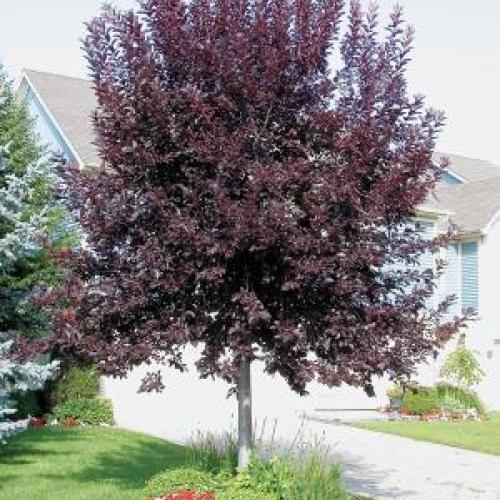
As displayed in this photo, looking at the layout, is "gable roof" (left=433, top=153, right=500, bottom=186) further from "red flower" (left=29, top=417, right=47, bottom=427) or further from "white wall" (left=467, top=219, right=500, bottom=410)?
"red flower" (left=29, top=417, right=47, bottom=427)

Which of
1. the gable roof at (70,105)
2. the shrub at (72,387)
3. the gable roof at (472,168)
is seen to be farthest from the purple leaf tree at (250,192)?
the gable roof at (472,168)

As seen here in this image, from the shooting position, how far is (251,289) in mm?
6973

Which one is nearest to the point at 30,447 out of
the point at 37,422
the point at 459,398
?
the point at 37,422

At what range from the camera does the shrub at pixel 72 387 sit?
49.5 ft

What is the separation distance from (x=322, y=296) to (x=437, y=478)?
483 cm

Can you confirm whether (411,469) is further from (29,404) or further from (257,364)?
(29,404)

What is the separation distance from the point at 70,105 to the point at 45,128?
0.97m

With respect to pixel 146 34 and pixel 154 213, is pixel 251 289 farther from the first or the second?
pixel 146 34

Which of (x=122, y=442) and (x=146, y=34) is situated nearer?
(x=146, y=34)

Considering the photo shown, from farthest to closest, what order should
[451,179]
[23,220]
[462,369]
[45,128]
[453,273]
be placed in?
[451,179] → [453,273] → [45,128] → [462,369] → [23,220]

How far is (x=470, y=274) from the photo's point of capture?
77.6ft

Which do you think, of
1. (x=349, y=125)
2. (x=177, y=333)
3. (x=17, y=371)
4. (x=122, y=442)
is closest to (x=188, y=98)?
(x=349, y=125)

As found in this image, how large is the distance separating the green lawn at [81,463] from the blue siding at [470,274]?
13.3 m

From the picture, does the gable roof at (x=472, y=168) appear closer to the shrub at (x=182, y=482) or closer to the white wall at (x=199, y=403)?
the white wall at (x=199, y=403)
